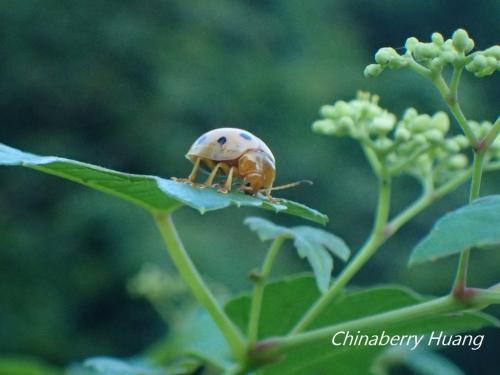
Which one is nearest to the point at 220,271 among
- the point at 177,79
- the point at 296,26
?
the point at 177,79

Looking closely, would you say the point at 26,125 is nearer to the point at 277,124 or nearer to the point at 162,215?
the point at 277,124

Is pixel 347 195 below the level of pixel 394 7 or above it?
below

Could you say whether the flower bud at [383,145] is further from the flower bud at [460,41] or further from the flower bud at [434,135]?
the flower bud at [460,41]

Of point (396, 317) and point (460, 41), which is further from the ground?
point (460, 41)

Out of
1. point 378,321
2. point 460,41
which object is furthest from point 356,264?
point 460,41

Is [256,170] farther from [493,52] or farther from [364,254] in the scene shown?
[493,52]

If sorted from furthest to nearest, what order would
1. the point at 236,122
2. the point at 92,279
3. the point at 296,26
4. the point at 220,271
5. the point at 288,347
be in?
the point at 296,26 < the point at 236,122 < the point at 92,279 < the point at 220,271 < the point at 288,347

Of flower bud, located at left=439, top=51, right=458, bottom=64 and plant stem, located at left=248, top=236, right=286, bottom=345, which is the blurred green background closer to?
plant stem, located at left=248, top=236, right=286, bottom=345
